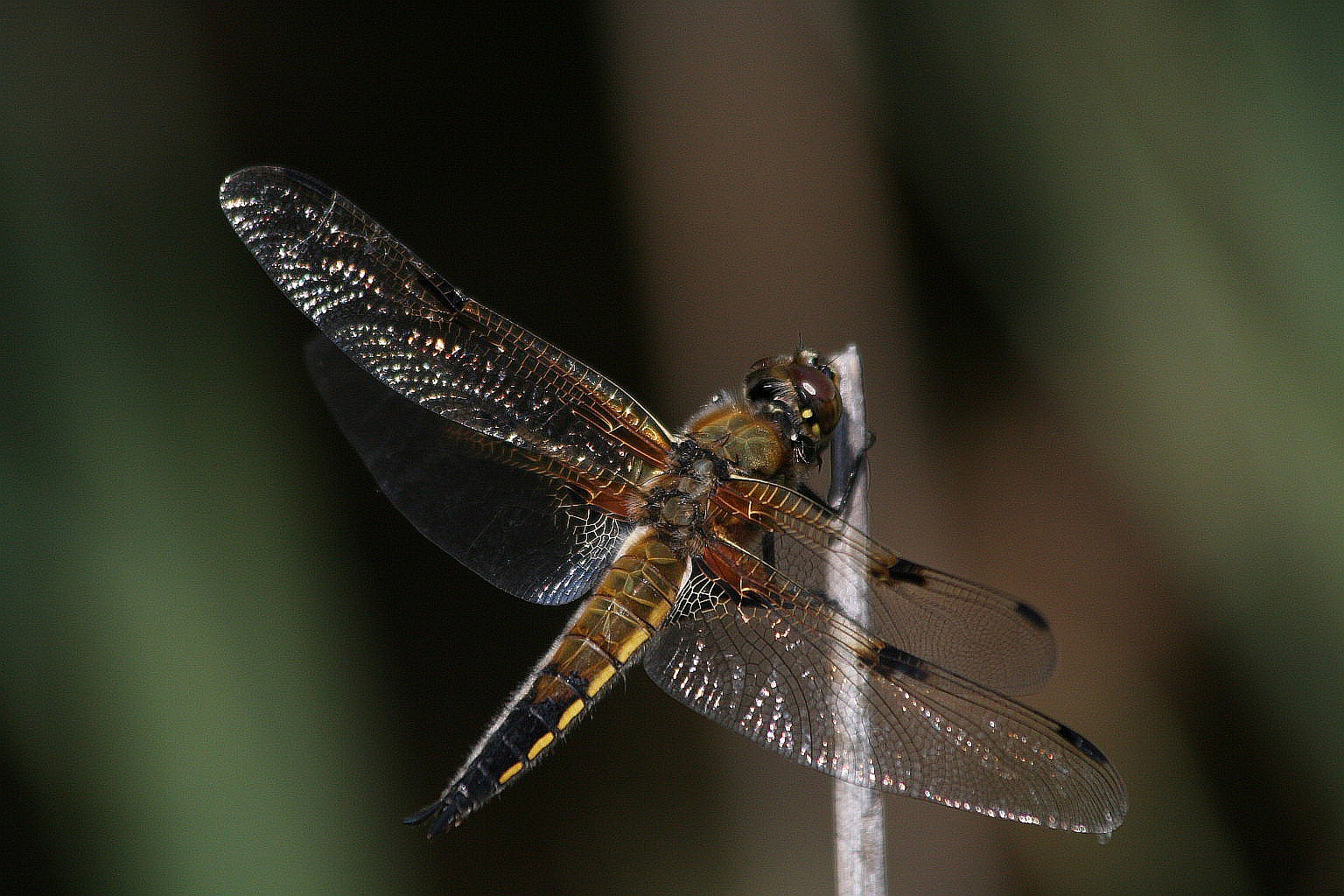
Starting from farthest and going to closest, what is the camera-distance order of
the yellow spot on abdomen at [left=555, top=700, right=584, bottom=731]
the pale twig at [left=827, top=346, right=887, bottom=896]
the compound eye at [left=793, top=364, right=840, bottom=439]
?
the compound eye at [left=793, top=364, right=840, bottom=439]
the yellow spot on abdomen at [left=555, top=700, right=584, bottom=731]
the pale twig at [left=827, top=346, right=887, bottom=896]

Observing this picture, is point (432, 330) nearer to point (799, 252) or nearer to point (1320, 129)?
point (799, 252)

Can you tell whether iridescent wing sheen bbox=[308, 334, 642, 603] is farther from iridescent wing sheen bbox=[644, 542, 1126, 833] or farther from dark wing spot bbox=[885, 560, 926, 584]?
dark wing spot bbox=[885, 560, 926, 584]

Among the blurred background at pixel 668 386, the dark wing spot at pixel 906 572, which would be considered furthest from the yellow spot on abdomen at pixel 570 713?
the dark wing spot at pixel 906 572

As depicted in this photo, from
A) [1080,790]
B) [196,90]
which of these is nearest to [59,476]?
[196,90]

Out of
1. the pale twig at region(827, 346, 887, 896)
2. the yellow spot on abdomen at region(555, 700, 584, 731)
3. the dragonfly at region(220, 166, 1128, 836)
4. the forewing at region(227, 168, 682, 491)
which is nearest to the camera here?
the pale twig at region(827, 346, 887, 896)

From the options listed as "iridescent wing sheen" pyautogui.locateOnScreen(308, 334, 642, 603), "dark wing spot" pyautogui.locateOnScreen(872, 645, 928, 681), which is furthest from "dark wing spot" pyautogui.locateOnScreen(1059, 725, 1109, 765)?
"iridescent wing sheen" pyautogui.locateOnScreen(308, 334, 642, 603)

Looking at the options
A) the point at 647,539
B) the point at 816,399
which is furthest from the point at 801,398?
the point at 647,539

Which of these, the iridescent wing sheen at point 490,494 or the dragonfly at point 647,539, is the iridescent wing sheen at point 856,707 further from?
the iridescent wing sheen at point 490,494
